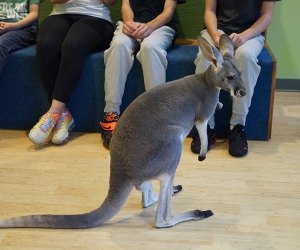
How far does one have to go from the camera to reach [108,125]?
2.24m

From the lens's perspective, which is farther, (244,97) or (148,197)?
(244,97)

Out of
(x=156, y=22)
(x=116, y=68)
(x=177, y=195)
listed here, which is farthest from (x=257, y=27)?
(x=177, y=195)

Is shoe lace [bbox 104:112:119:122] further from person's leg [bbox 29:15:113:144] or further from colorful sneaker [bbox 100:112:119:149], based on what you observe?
person's leg [bbox 29:15:113:144]

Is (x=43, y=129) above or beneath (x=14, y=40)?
beneath

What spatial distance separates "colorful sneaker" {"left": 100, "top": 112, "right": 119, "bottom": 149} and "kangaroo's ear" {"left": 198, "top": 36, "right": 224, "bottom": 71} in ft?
2.65

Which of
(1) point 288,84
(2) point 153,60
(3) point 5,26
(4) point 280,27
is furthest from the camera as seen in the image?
(1) point 288,84

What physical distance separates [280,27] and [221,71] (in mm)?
1570

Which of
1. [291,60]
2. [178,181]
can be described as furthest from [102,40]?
[291,60]

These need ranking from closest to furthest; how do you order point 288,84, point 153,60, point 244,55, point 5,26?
point 244,55
point 153,60
point 5,26
point 288,84

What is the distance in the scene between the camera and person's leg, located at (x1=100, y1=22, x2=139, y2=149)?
2.22 meters

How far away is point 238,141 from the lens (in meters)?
2.16

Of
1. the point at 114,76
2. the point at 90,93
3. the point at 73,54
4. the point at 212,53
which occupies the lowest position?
the point at 90,93

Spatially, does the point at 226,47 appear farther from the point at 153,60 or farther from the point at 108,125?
the point at 108,125

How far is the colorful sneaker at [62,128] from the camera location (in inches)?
88.4
